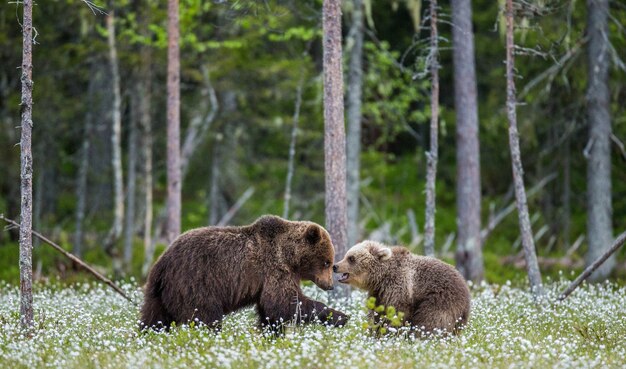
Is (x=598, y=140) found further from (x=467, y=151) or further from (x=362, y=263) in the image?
(x=362, y=263)

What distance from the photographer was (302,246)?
10977mm

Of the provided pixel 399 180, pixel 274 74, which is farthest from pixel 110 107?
pixel 399 180

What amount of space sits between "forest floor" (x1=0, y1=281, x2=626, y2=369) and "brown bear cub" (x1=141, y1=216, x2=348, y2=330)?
0.32 m

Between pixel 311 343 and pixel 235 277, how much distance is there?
5.46ft

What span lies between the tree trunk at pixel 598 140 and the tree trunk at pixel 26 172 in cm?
1372

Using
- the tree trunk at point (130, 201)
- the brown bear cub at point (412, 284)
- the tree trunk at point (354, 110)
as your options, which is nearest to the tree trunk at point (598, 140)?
the tree trunk at point (354, 110)

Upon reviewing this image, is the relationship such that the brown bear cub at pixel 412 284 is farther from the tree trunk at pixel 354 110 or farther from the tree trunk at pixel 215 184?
the tree trunk at pixel 215 184

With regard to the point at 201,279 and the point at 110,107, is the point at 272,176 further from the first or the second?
the point at 201,279

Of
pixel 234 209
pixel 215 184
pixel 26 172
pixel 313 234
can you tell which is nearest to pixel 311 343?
pixel 313 234

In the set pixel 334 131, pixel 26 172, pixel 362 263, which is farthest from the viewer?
pixel 334 131

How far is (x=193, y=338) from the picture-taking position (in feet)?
30.9

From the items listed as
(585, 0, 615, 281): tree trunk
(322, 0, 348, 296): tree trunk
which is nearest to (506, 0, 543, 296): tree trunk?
(322, 0, 348, 296): tree trunk

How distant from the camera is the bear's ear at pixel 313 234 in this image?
11.0m

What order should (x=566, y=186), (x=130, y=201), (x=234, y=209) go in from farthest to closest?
(x=234, y=209) < (x=566, y=186) < (x=130, y=201)
